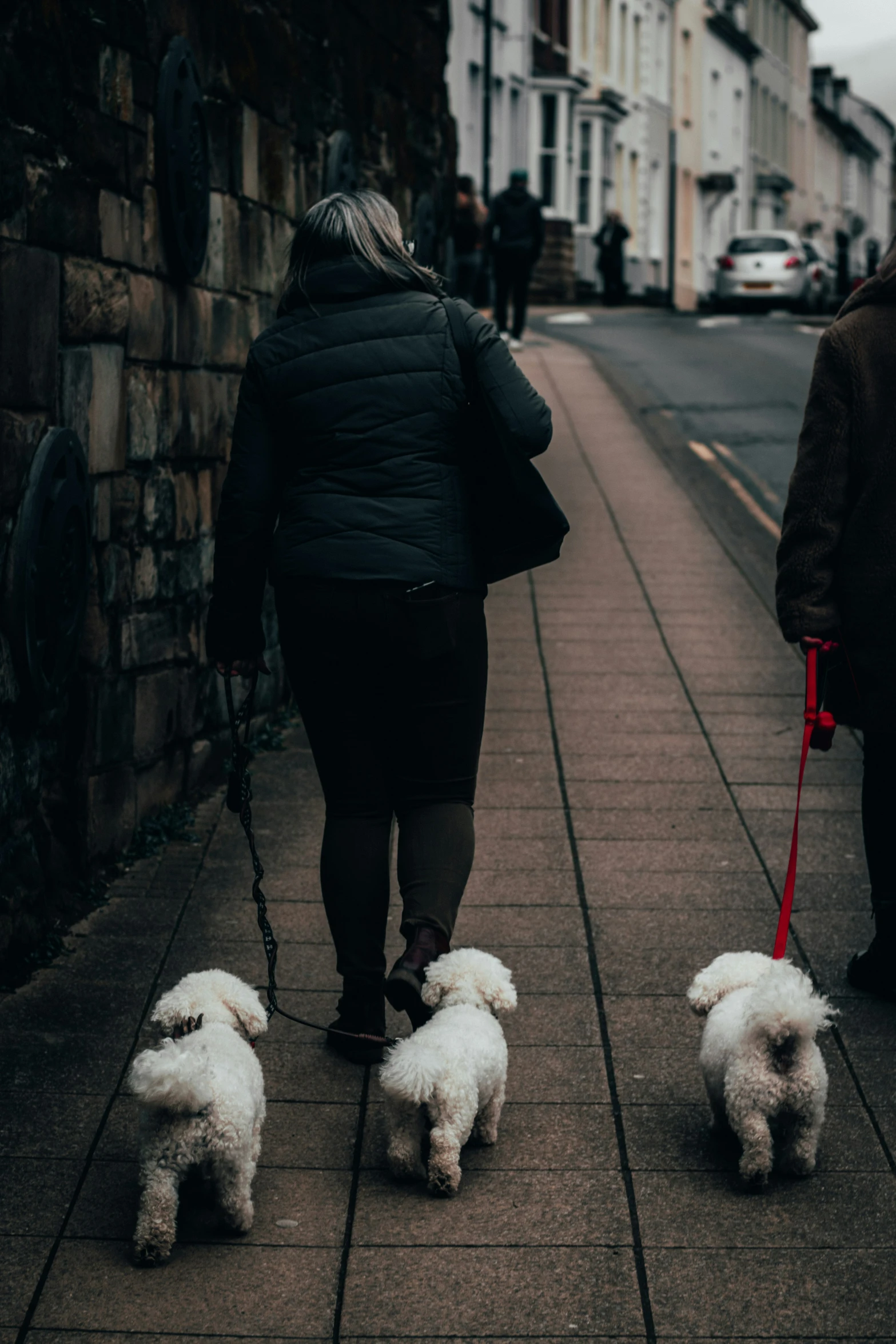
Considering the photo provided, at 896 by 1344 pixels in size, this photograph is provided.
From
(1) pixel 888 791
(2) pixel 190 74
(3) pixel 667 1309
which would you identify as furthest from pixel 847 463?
(2) pixel 190 74

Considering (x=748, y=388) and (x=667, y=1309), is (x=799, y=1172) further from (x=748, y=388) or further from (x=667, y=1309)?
(x=748, y=388)

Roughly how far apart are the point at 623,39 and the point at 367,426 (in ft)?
148

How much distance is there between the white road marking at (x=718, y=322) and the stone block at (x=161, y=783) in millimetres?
22437

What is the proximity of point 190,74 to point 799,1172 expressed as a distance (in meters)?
A: 4.22

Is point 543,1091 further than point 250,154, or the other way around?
point 250,154

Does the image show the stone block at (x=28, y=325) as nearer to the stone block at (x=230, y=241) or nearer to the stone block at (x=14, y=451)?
the stone block at (x=14, y=451)

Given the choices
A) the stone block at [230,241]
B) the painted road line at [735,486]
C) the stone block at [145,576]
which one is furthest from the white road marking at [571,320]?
the stone block at [145,576]

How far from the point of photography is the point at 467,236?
65.9 ft

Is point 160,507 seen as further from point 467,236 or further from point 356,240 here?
point 467,236

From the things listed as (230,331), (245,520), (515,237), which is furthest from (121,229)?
(515,237)

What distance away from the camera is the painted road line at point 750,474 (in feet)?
38.3

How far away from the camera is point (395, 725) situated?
3902mm

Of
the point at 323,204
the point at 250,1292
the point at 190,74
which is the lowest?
the point at 250,1292

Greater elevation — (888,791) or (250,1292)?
(888,791)
